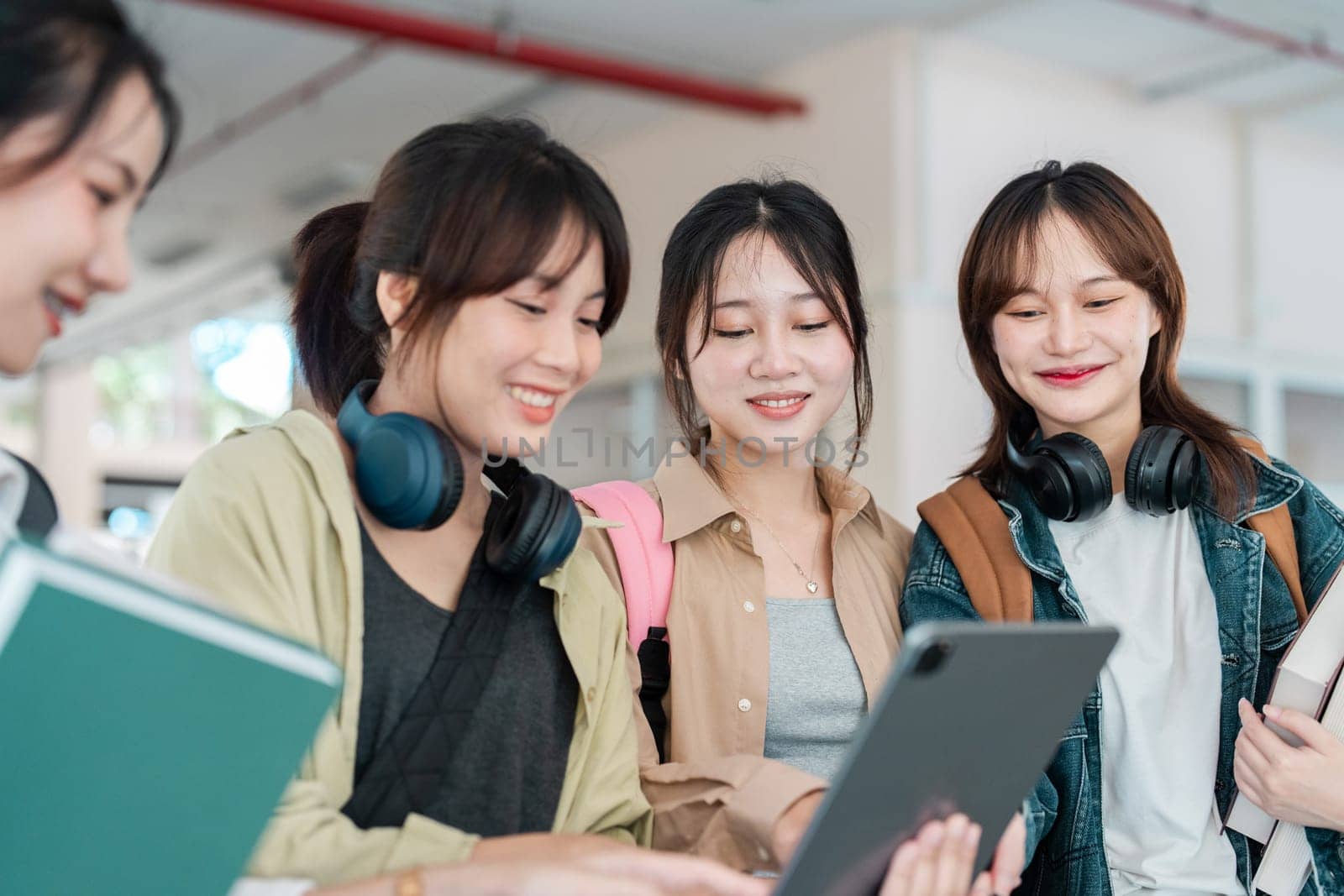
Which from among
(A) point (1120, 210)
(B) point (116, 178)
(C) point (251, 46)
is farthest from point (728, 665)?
(C) point (251, 46)

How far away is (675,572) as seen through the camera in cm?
184

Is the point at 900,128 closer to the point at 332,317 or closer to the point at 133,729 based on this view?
the point at 332,317

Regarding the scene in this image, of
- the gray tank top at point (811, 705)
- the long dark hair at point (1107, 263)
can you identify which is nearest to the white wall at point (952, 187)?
the long dark hair at point (1107, 263)

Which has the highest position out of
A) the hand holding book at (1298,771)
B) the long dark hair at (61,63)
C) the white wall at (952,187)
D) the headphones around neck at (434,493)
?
the white wall at (952,187)

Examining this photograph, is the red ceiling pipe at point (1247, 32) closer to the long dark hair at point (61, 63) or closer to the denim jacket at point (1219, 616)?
the denim jacket at point (1219, 616)

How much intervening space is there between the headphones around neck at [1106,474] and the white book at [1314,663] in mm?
256

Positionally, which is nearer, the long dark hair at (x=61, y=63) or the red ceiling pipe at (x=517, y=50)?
the long dark hair at (x=61, y=63)

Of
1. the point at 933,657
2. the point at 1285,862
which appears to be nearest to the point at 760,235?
the point at 933,657

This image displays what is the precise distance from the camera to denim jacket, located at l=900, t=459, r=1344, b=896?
1725 millimetres

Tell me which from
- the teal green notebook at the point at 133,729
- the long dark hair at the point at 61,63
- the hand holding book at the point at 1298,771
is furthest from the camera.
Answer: the hand holding book at the point at 1298,771

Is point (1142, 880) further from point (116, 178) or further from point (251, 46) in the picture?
point (251, 46)

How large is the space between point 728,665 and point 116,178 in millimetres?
1049

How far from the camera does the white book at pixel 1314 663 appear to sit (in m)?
1.62

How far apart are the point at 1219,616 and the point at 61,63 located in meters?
1.61
